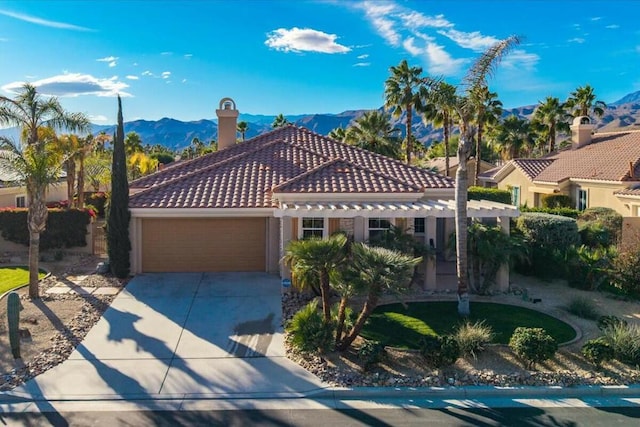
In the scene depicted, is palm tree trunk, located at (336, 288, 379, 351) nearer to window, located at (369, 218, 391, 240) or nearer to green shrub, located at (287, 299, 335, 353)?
green shrub, located at (287, 299, 335, 353)

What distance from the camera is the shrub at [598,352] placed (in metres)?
11.0

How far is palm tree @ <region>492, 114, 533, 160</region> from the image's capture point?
5159 centimetres

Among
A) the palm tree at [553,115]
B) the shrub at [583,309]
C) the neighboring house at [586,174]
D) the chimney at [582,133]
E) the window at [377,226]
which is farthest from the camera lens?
the palm tree at [553,115]

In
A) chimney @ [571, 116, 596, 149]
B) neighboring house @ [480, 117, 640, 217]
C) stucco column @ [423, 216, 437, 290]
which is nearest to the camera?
stucco column @ [423, 216, 437, 290]

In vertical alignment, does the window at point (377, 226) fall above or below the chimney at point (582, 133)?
below

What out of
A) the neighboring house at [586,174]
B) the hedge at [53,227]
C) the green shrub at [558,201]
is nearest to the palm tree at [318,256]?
the hedge at [53,227]

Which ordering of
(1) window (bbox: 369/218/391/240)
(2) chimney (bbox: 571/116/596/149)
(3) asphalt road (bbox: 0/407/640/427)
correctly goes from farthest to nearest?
(2) chimney (bbox: 571/116/596/149)
(1) window (bbox: 369/218/391/240)
(3) asphalt road (bbox: 0/407/640/427)

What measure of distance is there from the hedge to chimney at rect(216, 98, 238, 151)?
8.26 m

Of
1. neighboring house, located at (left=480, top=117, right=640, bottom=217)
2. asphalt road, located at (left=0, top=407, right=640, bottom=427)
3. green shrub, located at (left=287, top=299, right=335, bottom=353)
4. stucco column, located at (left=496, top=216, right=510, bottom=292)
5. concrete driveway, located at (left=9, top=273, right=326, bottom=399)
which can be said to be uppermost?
neighboring house, located at (left=480, top=117, right=640, bottom=217)

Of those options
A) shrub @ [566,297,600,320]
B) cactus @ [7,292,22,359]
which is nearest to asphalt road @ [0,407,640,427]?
cactus @ [7,292,22,359]

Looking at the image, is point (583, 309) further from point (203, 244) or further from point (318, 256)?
point (203, 244)

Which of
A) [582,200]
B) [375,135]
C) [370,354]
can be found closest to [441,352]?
[370,354]

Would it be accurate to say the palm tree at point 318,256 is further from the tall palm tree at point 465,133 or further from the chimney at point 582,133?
the chimney at point 582,133

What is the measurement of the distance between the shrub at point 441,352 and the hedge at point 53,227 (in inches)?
722
